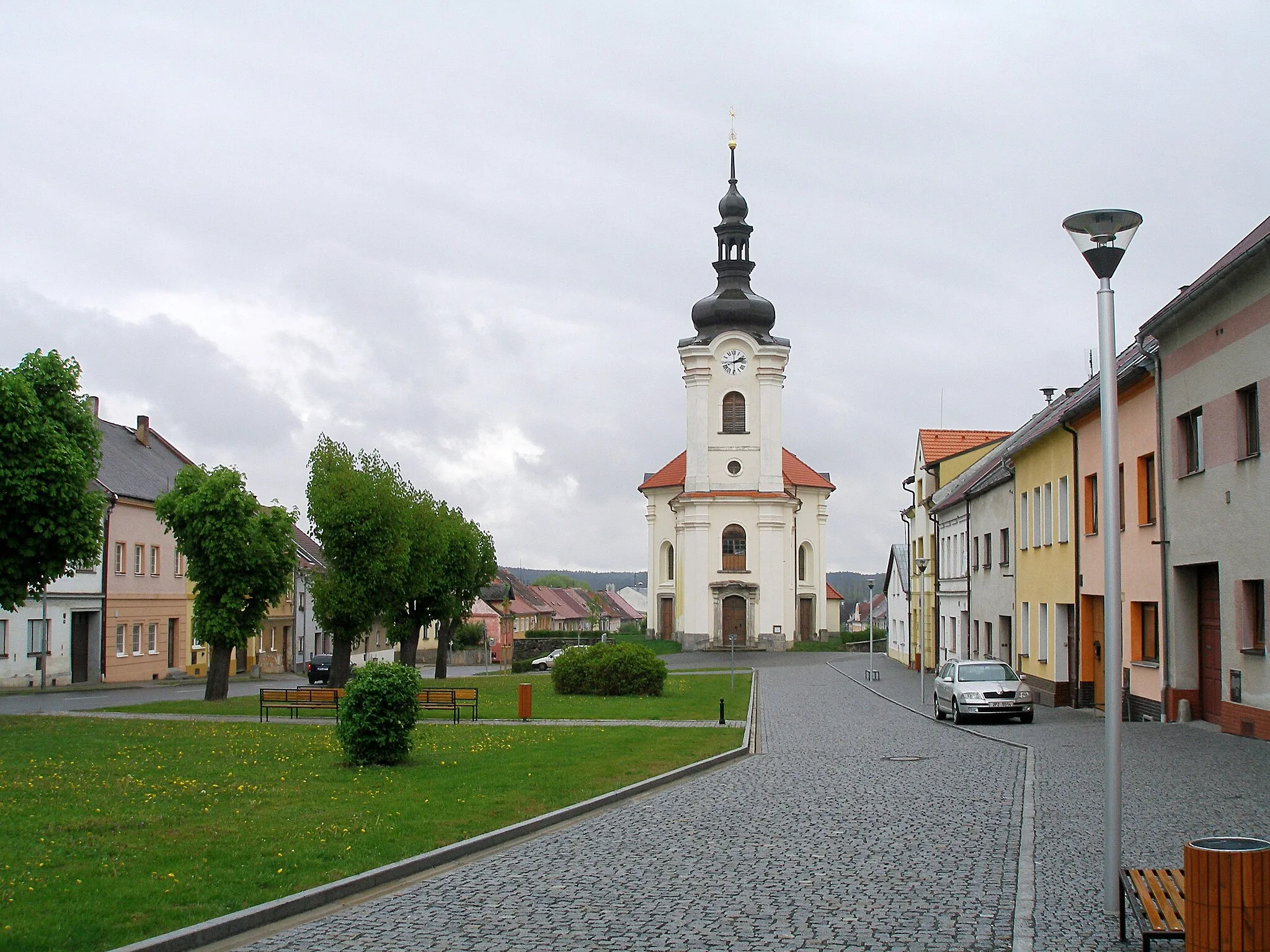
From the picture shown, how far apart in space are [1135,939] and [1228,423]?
14.3 metres

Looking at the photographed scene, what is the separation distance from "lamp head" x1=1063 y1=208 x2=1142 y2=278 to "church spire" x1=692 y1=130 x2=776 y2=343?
63.3 metres

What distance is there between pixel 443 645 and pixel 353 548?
36.6 ft

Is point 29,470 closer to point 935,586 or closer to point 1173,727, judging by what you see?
point 1173,727

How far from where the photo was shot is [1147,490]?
81.7 feet

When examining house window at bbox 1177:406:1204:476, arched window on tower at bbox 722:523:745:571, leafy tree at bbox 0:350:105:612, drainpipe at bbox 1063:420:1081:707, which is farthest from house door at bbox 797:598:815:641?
leafy tree at bbox 0:350:105:612

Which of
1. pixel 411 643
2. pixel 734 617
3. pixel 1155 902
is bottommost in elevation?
pixel 411 643

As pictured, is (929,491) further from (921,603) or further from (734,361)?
(734,361)

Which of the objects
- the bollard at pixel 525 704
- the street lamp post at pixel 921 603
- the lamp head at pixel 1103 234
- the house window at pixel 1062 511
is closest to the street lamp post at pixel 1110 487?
the lamp head at pixel 1103 234

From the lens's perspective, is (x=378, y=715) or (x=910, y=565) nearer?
(x=378, y=715)

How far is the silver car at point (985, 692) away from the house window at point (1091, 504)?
148 inches

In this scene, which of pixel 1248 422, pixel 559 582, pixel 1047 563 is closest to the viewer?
pixel 1248 422

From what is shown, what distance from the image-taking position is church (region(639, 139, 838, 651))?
71.4 meters

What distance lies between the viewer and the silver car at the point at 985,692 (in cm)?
2584

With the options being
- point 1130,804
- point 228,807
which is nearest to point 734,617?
point 1130,804
